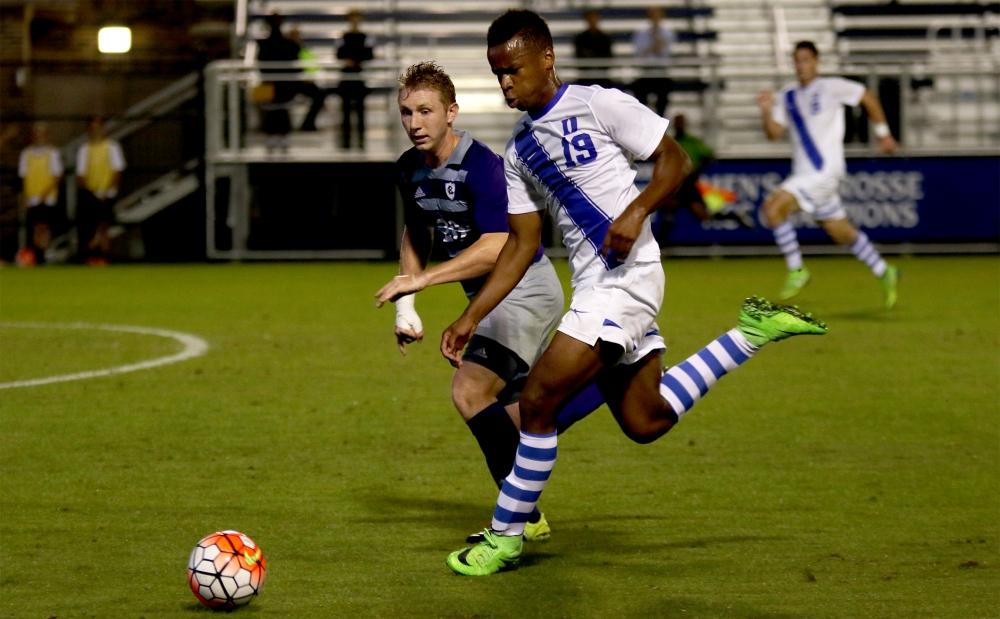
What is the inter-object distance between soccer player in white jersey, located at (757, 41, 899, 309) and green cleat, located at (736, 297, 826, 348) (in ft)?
27.8

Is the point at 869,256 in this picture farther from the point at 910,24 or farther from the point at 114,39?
the point at 114,39

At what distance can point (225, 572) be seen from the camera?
16.8ft

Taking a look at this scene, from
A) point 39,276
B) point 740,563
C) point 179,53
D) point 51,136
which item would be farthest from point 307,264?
point 740,563

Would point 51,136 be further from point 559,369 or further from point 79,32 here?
point 559,369

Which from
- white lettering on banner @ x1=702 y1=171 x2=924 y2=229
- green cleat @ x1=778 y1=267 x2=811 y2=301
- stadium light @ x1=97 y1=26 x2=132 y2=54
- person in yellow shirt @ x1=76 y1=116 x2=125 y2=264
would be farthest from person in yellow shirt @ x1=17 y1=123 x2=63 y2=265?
green cleat @ x1=778 y1=267 x2=811 y2=301

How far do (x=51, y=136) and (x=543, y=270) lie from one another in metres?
21.6

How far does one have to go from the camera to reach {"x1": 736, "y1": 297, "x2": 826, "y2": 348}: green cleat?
20.9ft

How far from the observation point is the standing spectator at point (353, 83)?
23.0 meters

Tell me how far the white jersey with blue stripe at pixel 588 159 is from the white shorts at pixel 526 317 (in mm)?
461

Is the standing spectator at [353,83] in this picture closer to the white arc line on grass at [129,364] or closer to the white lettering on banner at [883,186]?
the white lettering on banner at [883,186]

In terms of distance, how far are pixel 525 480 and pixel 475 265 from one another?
0.88m

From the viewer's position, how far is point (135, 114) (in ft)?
83.5

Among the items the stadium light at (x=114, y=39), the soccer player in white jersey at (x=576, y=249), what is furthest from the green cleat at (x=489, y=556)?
the stadium light at (x=114, y=39)

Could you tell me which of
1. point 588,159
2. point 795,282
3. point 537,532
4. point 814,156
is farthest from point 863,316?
point 588,159
